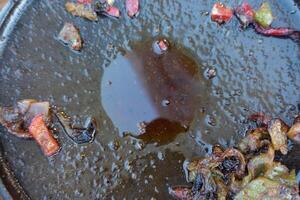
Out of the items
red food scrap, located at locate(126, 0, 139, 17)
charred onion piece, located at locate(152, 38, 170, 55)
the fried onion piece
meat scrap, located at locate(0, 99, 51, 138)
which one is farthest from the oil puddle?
the fried onion piece

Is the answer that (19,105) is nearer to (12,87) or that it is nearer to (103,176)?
(12,87)

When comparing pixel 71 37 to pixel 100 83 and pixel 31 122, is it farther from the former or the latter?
pixel 31 122

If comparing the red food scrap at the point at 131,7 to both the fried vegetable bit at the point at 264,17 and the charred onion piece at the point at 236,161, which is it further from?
the charred onion piece at the point at 236,161

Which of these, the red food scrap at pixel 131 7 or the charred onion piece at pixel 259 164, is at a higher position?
the red food scrap at pixel 131 7

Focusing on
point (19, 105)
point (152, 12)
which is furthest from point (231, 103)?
point (19, 105)

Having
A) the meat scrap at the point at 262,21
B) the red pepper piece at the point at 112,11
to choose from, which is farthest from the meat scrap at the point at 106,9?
the meat scrap at the point at 262,21
